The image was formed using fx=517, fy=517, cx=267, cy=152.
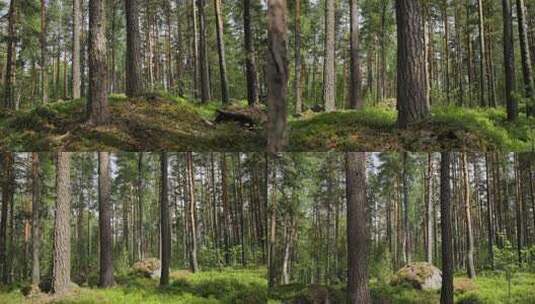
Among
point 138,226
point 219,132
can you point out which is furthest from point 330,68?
point 138,226

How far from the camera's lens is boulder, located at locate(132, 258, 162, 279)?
5.85 m

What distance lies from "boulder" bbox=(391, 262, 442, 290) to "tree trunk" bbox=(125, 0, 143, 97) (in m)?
11.0

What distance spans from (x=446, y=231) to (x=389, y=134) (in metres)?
4.14

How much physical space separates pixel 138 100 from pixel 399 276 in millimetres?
10221

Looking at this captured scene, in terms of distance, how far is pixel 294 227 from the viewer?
5777 mm

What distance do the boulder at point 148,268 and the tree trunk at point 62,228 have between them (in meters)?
0.79

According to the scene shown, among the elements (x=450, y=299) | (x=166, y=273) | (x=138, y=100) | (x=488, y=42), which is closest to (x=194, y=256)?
(x=166, y=273)

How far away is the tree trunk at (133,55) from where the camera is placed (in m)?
15.3

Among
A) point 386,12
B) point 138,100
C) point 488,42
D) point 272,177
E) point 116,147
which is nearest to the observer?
point 272,177

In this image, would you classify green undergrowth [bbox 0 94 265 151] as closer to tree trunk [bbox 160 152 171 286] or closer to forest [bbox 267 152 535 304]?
tree trunk [bbox 160 152 171 286]

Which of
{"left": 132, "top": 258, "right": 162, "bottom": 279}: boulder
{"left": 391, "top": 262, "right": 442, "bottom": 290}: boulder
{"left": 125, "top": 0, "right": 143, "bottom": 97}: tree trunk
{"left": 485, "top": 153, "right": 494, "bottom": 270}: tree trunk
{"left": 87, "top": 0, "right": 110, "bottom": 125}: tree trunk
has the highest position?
{"left": 125, "top": 0, "right": 143, "bottom": 97}: tree trunk

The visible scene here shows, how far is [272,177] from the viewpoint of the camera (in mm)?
5730

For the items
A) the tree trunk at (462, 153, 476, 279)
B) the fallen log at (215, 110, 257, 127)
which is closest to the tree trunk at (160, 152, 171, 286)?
the tree trunk at (462, 153, 476, 279)

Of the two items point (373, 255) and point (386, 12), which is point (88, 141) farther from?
point (386, 12)
